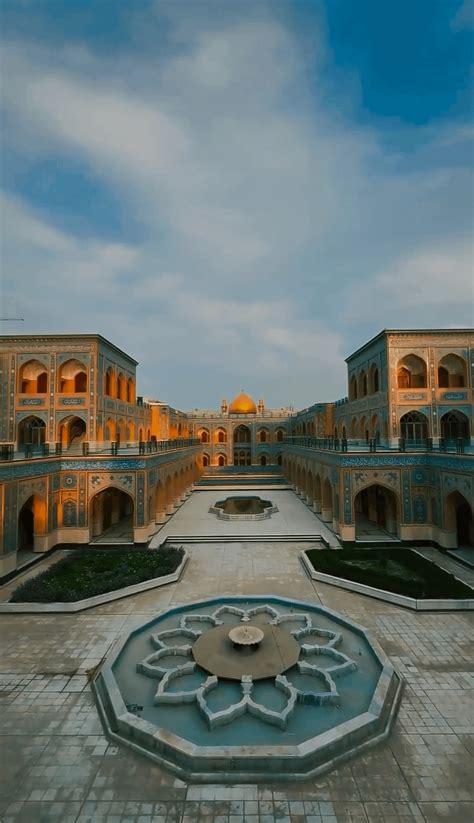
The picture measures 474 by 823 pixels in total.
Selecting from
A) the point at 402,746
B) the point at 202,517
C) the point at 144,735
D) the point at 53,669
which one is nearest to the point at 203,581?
the point at 53,669

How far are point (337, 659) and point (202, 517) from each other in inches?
559

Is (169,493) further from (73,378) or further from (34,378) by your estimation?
(34,378)

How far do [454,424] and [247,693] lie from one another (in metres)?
18.7

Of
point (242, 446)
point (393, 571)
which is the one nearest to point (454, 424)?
point (393, 571)

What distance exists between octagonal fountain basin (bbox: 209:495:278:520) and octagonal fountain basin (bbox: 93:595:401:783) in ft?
35.6

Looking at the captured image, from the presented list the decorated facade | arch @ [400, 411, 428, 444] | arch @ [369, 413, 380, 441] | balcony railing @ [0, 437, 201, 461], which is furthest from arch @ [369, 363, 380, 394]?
balcony railing @ [0, 437, 201, 461]

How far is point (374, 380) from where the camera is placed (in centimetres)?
2316

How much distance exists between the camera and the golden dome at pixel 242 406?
47.9m

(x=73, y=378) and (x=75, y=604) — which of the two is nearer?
(x=75, y=604)

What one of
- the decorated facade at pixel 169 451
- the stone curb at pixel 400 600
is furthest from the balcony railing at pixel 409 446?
the stone curb at pixel 400 600

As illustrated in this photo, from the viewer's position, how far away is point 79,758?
5.74m

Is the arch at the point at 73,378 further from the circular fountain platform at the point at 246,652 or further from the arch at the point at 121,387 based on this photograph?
the circular fountain platform at the point at 246,652

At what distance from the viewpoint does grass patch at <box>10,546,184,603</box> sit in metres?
11.0

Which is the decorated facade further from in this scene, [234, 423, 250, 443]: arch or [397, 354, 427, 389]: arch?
[234, 423, 250, 443]: arch
